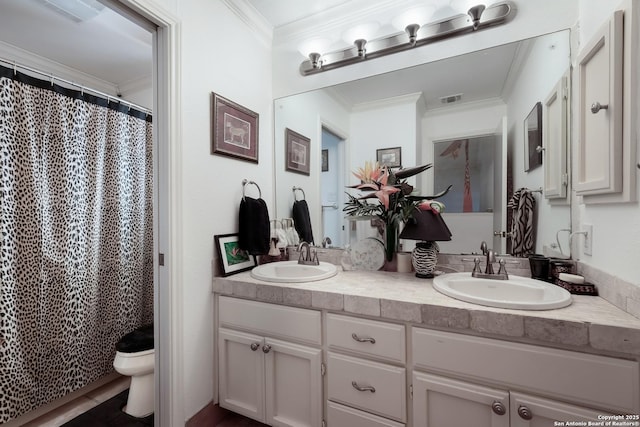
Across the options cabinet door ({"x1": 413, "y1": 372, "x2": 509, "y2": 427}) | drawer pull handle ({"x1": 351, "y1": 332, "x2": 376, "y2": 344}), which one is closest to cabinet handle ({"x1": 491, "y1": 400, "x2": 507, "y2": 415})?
cabinet door ({"x1": 413, "y1": 372, "x2": 509, "y2": 427})

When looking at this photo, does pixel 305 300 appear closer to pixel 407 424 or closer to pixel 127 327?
pixel 407 424

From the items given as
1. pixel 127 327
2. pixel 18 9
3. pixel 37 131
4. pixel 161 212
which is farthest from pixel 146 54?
pixel 127 327

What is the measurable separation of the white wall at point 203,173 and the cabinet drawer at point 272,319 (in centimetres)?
13

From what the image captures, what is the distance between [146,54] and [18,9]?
66cm

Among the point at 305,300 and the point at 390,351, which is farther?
the point at 305,300

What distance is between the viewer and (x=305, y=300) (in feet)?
4.09

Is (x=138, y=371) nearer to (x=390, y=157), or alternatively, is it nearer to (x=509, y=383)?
(x=509, y=383)

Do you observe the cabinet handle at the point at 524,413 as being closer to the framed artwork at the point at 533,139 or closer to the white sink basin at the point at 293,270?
the white sink basin at the point at 293,270

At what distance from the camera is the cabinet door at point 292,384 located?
4.07 feet

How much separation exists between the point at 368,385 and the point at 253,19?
214cm

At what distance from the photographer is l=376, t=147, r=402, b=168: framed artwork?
5.48 ft

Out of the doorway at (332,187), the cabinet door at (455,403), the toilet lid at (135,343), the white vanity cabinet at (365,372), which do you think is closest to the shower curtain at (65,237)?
the toilet lid at (135,343)

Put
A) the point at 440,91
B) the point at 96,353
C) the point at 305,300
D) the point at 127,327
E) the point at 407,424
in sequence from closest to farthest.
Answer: the point at 407,424, the point at 305,300, the point at 440,91, the point at 96,353, the point at 127,327

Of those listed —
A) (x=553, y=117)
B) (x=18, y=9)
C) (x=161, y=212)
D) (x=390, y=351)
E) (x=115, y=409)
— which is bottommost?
(x=115, y=409)
